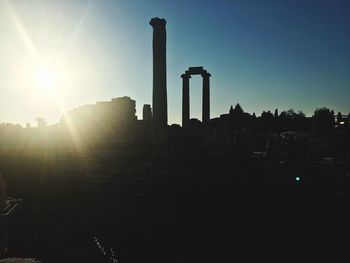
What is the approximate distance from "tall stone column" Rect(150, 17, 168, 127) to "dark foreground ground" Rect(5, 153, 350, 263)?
15.7 ft

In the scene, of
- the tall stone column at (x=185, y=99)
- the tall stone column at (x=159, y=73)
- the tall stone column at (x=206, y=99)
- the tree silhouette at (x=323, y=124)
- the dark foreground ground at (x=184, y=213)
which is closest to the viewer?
the dark foreground ground at (x=184, y=213)

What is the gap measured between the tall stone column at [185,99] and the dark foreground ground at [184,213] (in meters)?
13.7

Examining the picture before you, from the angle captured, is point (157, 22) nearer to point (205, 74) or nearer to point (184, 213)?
point (184, 213)

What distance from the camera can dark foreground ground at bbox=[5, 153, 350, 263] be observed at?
6.73 meters

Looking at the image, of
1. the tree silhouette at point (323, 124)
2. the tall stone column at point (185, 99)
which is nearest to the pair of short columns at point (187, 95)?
the tall stone column at point (185, 99)

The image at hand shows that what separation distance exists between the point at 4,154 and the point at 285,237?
40.7 ft

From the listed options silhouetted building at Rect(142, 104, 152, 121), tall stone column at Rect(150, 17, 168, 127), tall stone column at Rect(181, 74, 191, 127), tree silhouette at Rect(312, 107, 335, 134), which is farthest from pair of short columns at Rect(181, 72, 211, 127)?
tree silhouette at Rect(312, 107, 335, 134)

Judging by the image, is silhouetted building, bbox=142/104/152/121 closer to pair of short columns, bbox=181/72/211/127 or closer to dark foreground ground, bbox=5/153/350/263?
pair of short columns, bbox=181/72/211/127

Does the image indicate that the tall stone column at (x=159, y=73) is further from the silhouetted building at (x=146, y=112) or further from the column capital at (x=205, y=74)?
the column capital at (x=205, y=74)

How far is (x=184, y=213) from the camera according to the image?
8.22m

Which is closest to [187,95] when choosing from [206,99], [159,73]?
[206,99]

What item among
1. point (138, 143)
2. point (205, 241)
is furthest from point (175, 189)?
point (138, 143)

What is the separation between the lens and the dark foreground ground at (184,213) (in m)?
6.73

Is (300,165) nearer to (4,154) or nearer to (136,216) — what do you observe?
(136,216)
